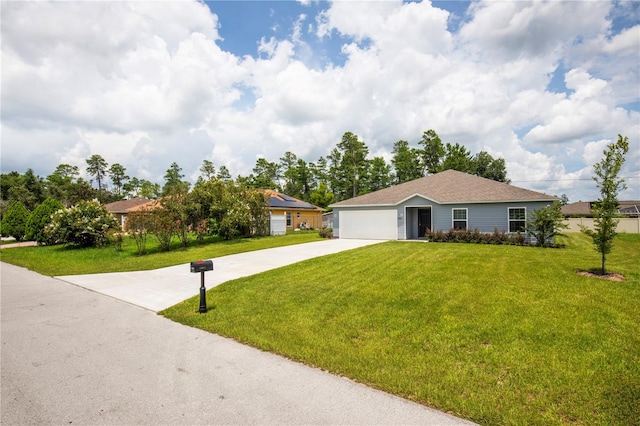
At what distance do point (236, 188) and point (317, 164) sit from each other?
108ft

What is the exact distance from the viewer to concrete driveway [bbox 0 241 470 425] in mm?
2852

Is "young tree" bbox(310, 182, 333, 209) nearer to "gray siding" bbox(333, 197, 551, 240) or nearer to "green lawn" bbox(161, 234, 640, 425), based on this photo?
"gray siding" bbox(333, 197, 551, 240)

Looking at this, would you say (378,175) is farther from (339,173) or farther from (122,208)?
(122,208)

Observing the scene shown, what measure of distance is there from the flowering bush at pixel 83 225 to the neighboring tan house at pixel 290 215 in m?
10.8

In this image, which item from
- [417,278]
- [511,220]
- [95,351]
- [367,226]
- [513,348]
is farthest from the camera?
[367,226]

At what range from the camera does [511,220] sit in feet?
54.5

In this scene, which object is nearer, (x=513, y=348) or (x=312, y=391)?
(x=312, y=391)

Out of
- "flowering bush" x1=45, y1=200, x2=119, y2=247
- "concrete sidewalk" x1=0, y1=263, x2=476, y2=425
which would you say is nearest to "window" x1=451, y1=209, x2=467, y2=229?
"concrete sidewalk" x1=0, y1=263, x2=476, y2=425

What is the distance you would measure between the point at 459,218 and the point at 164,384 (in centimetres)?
1766

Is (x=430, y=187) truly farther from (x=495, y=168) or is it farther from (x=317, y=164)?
(x=317, y=164)

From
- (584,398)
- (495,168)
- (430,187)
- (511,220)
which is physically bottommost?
(584,398)

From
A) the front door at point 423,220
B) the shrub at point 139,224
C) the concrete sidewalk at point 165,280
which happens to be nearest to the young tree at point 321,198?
the front door at point 423,220

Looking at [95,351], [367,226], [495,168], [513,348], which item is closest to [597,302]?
[513,348]

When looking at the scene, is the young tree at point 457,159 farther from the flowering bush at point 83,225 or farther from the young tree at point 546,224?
the flowering bush at point 83,225
